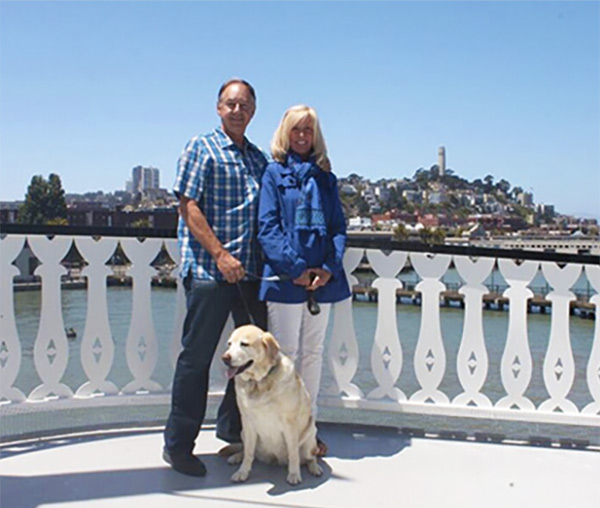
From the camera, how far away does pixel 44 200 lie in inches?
2589

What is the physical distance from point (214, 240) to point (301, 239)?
364mm

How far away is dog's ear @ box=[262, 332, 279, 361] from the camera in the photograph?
2234 mm

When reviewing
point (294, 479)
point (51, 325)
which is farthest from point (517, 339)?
point (51, 325)

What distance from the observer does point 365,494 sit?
88.7 inches

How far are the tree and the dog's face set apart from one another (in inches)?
2475

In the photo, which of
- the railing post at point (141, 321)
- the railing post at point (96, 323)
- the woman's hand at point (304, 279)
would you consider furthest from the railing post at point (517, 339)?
the railing post at point (96, 323)

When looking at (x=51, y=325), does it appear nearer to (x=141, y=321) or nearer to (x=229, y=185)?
(x=141, y=321)

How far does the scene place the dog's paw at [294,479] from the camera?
233cm

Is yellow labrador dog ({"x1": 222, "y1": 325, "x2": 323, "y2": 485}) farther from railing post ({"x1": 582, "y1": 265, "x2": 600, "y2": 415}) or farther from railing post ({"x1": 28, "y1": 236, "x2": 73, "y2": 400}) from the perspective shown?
railing post ({"x1": 582, "y1": 265, "x2": 600, "y2": 415})

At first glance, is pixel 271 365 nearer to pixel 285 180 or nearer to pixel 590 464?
pixel 285 180

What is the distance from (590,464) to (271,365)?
55.8 inches

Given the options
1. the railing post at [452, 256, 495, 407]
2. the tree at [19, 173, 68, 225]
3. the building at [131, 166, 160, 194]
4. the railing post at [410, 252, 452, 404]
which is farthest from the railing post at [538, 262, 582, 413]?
the building at [131, 166, 160, 194]

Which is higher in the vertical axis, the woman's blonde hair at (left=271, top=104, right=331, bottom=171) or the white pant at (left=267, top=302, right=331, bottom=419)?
the woman's blonde hair at (left=271, top=104, right=331, bottom=171)

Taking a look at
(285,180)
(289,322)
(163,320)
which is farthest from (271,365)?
(163,320)
